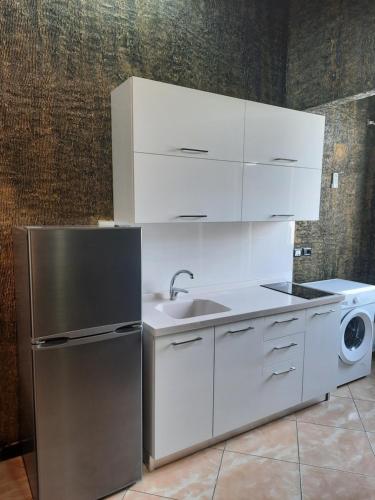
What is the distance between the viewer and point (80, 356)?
1.64 meters

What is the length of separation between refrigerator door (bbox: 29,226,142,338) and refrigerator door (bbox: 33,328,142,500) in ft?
0.30

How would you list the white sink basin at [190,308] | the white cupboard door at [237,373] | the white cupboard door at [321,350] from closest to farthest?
the white cupboard door at [237,373]
the white sink basin at [190,308]
the white cupboard door at [321,350]

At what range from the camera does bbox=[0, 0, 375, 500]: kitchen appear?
194 cm

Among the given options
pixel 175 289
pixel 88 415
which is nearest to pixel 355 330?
pixel 175 289

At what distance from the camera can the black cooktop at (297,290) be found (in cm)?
258

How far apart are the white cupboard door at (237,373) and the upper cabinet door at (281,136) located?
44.8 inches

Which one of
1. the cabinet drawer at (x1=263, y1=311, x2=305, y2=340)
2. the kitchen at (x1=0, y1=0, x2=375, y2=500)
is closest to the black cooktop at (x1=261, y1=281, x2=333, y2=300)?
the kitchen at (x1=0, y1=0, x2=375, y2=500)

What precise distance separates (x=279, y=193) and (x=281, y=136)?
1.31 feet

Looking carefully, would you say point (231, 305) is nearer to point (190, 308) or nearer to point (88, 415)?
point (190, 308)

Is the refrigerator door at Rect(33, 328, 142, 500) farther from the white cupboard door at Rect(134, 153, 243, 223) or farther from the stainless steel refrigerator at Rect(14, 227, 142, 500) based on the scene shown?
the white cupboard door at Rect(134, 153, 243, 223)

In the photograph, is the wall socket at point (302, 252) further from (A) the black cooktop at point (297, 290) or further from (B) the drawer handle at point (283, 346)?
(B) the drawer handle at point (283, 346)

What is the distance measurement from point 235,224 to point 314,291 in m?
0.80

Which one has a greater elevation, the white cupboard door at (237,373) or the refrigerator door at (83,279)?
the refrigerator door at (83,279)

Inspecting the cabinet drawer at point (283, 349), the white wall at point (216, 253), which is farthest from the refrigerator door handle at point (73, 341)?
the cabinet drawer at point (283, 349)
